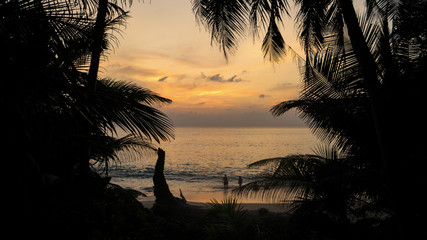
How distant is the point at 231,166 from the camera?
45.0 m

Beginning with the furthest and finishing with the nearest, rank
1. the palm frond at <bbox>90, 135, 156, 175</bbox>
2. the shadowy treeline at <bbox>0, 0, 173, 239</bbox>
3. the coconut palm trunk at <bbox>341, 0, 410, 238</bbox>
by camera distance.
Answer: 1. the coconut palm trunk at <bbox>341, 0, 410, 238</bbox>
2. the palm frond at <bbox>90, 135, 156, 175</bbox>
3. the shadowy treeline at <bbox>0, 0, 173, 239</bbox>

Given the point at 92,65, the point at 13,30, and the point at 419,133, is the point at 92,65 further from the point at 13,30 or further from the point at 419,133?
the point at 419,133

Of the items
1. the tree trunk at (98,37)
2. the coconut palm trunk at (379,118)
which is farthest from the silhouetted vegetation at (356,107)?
the tree trunk at (98,37)

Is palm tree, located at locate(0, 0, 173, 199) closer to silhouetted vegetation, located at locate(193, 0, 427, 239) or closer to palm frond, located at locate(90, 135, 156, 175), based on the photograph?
palm frond, located at locate(90, 135, 156, 175)

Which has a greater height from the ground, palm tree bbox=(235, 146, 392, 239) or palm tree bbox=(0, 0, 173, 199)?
palm tree bbox=(0, 0, 173, 199)

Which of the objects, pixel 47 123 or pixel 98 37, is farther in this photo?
pixel 98 37

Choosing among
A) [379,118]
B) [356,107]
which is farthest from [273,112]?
[379,118]

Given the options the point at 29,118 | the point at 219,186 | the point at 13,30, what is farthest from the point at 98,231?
the point at 219,186

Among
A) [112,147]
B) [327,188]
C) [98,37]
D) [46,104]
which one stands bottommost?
[327,188]

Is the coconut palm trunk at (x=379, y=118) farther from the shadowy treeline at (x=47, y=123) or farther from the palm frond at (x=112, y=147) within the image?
the palm frond at (x=112, y=147)

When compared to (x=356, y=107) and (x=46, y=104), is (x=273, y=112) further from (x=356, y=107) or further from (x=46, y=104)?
(x=46, y=104)

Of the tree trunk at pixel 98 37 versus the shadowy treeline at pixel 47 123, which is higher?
the tree trunk at pixel 98 37

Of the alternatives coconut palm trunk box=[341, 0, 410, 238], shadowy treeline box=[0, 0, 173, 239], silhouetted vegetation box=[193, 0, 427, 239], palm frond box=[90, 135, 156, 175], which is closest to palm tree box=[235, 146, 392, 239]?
silhouetted vegetation box=[193, 0, 427, 239]

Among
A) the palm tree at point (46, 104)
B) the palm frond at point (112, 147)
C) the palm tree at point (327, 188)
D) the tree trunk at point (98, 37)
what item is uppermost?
the tree trunk at point (98, 37)
